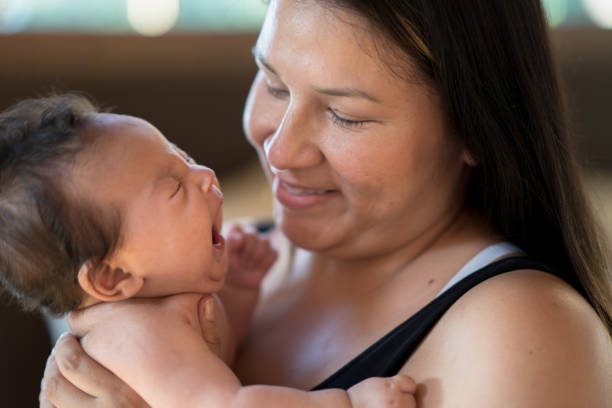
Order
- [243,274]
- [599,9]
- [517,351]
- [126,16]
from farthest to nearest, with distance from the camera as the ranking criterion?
1. [599,9]
2. [126,16]
3. [243,274]
4. [517,351]

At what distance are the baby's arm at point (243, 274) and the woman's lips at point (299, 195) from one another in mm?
240

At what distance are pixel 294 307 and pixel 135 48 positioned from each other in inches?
88.7

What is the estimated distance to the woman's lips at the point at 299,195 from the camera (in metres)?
1.39

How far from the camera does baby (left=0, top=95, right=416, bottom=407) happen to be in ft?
3.56

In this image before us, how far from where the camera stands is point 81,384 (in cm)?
115

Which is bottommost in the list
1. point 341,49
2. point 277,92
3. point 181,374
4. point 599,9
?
point 181,374

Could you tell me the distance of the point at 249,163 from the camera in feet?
12.8

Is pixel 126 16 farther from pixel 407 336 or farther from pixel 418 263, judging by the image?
pixel 407 336

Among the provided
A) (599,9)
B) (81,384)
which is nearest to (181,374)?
(81,384)

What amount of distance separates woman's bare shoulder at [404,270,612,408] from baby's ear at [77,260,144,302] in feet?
1.51

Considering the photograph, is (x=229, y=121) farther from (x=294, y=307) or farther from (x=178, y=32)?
(x=294, y=307)

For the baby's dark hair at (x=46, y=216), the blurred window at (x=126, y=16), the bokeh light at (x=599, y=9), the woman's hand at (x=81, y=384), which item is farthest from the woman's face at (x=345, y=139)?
the bokeh light at (x=599, y=9)

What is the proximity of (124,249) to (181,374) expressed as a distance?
0.21 meters

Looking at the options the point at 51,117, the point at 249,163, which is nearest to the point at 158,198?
the point at 51,117
